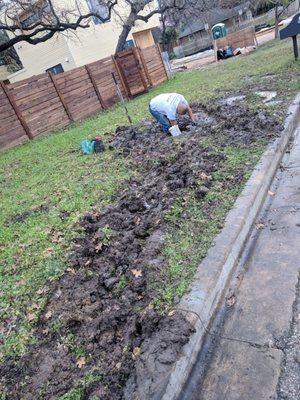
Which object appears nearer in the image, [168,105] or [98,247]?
[98,247]

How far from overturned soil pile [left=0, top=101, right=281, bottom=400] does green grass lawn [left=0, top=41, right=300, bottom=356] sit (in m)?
0.18

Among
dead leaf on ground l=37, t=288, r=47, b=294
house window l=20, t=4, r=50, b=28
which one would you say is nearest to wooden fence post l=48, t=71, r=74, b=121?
house window l=20, t=4, r=50, b=28

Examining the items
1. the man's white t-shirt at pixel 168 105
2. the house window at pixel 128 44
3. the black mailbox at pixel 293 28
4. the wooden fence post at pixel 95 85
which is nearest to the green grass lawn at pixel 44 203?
the black mailbox at pixel 293 28

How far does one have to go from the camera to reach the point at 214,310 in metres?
2.70

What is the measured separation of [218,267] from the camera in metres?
2.94

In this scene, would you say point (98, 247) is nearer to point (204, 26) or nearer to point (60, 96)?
point (60, 96)

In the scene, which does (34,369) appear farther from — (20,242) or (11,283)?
(20,242)

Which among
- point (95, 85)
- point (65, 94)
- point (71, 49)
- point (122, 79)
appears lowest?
point (122, 79)

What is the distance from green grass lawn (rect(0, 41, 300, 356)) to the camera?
322 cm

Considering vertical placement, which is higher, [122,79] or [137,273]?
[122,79]

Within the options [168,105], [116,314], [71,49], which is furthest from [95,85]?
[116,314]

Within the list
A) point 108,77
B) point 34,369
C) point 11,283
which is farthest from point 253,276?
point 108,77

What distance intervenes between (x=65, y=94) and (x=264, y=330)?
39.0 feet

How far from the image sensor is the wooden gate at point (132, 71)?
1489 cm
